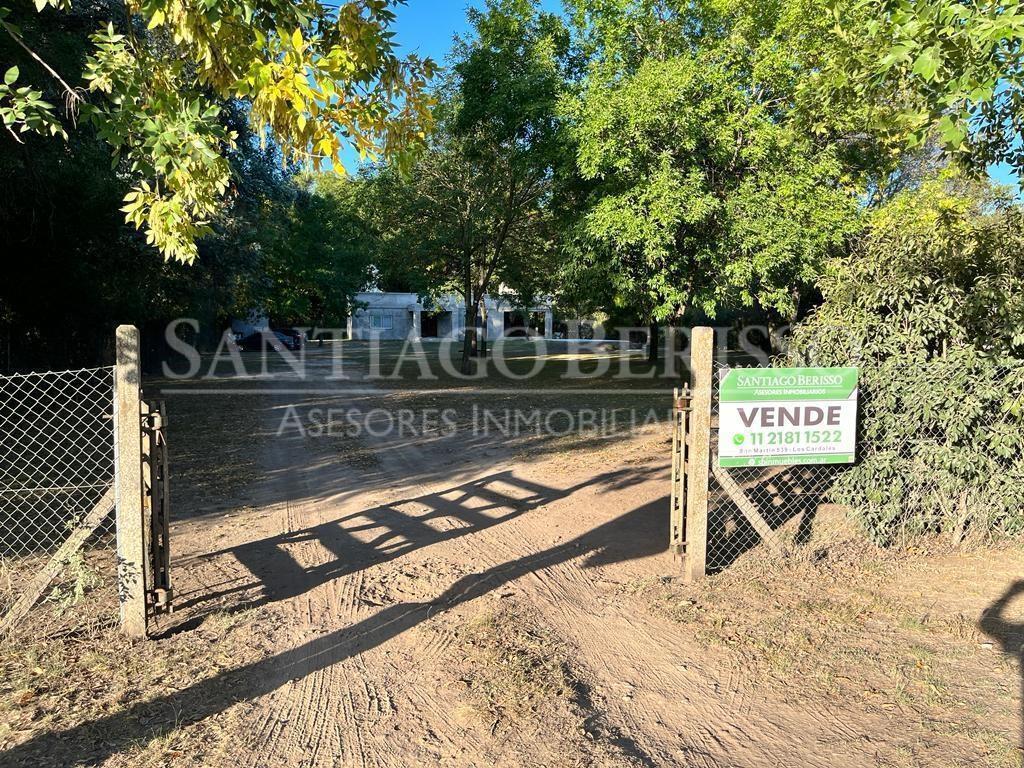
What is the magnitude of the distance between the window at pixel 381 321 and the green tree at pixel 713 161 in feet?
132

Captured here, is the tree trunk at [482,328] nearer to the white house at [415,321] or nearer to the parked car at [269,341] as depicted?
the parked car at [269,341]

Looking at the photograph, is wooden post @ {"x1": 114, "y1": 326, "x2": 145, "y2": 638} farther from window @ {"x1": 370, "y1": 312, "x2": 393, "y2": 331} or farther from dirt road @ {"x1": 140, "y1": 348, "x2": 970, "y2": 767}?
window @ {"x1": 370, "y1": 312, "x2": 393, "y2": 331}

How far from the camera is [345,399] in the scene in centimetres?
1680

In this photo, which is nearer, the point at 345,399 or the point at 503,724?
the point at 503,724

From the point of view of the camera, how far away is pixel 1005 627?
4406 millimetres

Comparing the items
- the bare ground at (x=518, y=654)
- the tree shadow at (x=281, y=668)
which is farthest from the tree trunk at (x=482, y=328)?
the bare ground at (x=518, y=654)

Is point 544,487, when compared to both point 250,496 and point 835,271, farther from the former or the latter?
point 835,271

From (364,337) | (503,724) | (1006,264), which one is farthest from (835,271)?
(364,337)

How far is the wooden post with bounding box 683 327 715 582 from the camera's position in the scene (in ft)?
15.5

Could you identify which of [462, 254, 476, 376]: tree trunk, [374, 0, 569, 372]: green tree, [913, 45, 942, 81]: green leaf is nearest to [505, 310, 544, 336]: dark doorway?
[462, 254, 476, 376]: tree trunk

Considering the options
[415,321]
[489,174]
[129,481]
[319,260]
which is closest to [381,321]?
[415,321]

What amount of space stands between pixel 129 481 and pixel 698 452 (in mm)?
3733

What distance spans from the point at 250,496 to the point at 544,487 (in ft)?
10.9

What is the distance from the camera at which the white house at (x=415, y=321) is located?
5059 cm
